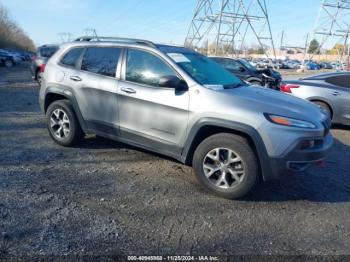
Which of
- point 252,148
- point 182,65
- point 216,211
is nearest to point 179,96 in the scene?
point 182,65

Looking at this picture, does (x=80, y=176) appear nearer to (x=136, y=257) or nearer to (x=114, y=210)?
(x=114, y=210)

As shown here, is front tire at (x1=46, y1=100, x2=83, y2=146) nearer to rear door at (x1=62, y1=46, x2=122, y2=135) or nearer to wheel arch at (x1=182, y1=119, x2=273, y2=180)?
rear door at (x1=62, y1=46, x2=122, y2=135)

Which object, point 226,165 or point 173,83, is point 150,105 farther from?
point 226,165

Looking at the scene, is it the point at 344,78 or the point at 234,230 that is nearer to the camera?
the point at 234,230

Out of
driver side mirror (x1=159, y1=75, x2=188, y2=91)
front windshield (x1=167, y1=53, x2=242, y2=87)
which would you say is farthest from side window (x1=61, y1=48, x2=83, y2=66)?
driver side mirror (x1=159, y1=75, x2=188, y2=91)

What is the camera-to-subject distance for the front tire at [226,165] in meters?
3.79

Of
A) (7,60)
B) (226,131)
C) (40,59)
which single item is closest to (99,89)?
(226,131)

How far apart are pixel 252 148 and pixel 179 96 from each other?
1.08 metres

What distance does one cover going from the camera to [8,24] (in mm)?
79688

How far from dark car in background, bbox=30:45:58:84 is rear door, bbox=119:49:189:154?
10.9m

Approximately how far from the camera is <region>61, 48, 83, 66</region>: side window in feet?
17.4

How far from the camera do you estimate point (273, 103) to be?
12.9 feet

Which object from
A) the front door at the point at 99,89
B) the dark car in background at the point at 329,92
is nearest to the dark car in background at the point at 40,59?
Result: the front door at the point at 99,89

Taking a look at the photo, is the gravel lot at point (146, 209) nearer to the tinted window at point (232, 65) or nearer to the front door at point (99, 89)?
the front door at point (99, 89)
